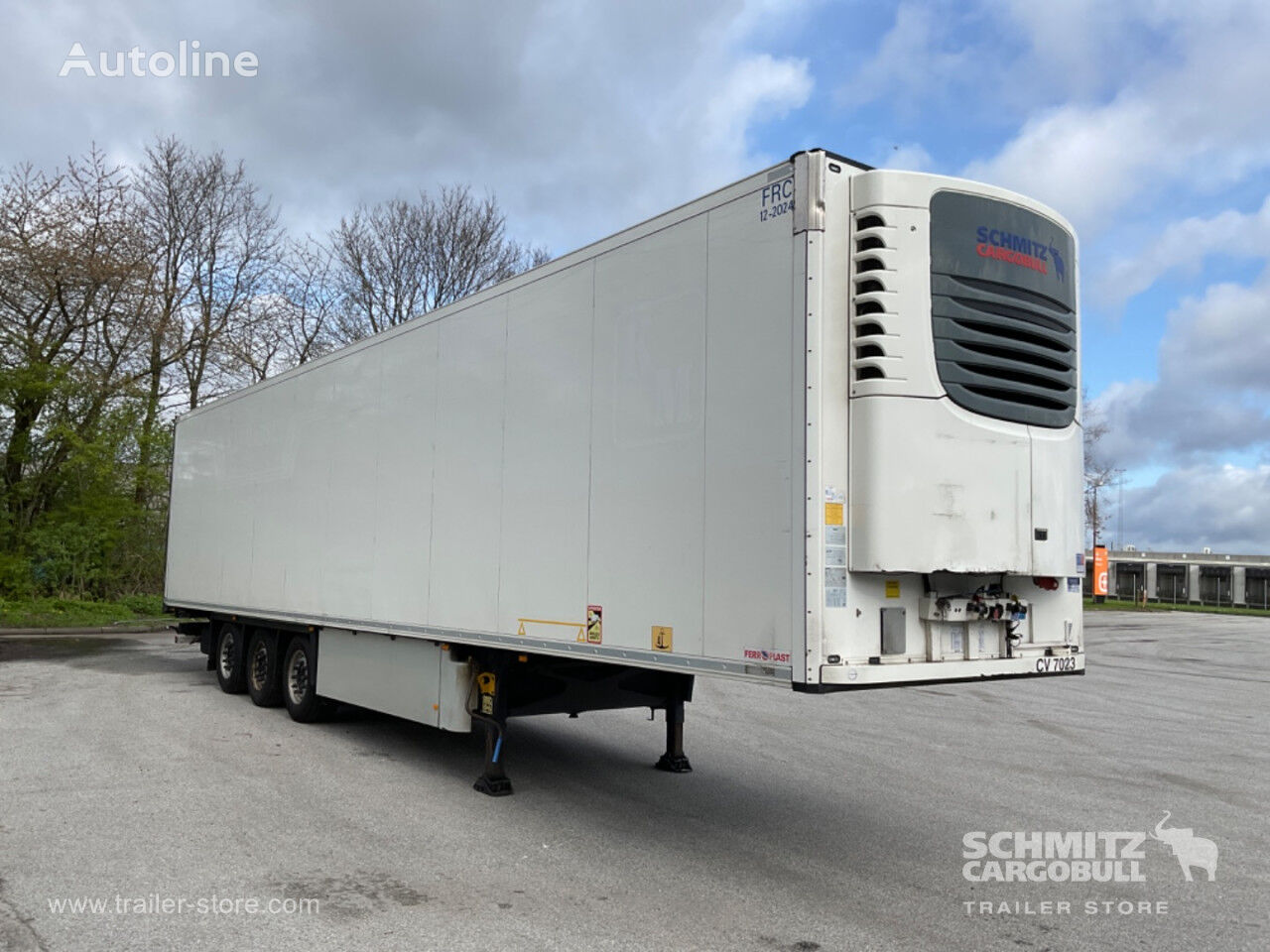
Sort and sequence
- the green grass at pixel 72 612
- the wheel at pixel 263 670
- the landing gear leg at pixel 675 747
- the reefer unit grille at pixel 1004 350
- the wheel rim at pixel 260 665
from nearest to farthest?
the reefer unit grille at pixel 1004 350, the landing gear leg at pixel 675 747, the wheel at pixel 263 670, the wheel rim at pixel 260 665, the green grass at pixel 72 612

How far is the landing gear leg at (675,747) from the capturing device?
8453mm

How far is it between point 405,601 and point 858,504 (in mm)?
4593

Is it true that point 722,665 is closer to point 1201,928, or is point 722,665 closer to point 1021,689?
point 1201,928

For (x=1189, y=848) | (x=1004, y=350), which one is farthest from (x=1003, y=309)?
(x=1189, y=848)

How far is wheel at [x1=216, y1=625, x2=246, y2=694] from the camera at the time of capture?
A: 483 inches

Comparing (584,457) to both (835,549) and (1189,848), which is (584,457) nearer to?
(835,549)

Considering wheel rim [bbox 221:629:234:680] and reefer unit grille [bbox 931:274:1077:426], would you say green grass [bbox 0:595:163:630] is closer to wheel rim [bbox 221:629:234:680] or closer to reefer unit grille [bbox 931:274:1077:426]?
wheel rim [bbox 221:629:234:680]

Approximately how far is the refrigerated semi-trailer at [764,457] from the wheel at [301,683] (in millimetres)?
2492

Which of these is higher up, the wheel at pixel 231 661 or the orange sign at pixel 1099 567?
the orange sign at pixel 1099 567

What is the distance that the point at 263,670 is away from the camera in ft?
38.0

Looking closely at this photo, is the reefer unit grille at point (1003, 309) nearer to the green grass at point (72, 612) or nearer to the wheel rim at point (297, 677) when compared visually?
the wheel rim at point (297, 677)

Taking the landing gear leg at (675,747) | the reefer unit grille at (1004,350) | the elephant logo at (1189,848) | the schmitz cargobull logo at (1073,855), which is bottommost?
the elephant logo at (1189,848)

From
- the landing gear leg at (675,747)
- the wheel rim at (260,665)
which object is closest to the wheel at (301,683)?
the wheel rim at (260,665)

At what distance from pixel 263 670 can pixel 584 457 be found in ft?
22.7
